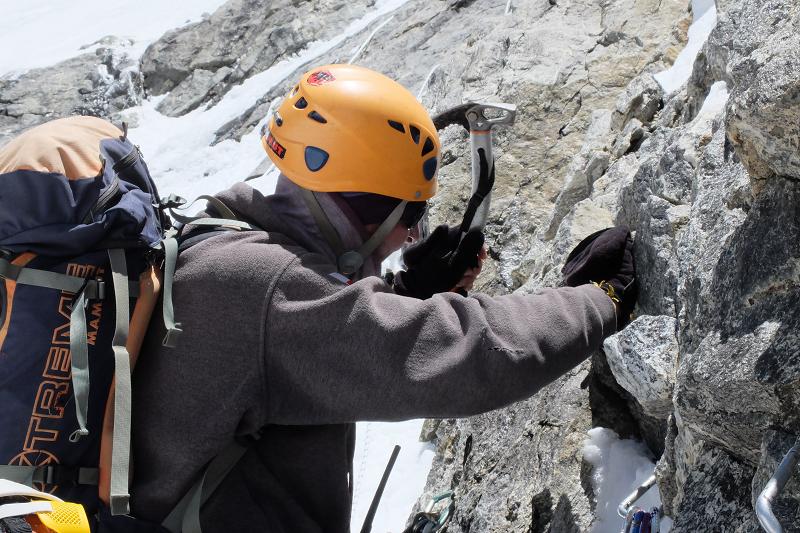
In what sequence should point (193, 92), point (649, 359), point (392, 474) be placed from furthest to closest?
point (193, 92)
point (392, 474)
point (649, 359)

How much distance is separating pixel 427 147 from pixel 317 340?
1.15 m

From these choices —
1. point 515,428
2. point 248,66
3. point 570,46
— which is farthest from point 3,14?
point 515,428

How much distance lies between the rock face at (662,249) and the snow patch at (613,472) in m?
A: 0.07

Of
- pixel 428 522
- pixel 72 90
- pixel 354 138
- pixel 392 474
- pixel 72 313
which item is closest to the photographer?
pixel 72 313

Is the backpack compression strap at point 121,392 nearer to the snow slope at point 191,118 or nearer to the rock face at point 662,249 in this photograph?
the rock face at point 662,249

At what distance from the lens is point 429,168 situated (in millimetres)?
3555

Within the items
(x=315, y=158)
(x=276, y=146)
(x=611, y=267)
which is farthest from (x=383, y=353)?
(x=611, y=267)

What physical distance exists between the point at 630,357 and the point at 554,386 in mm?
1118

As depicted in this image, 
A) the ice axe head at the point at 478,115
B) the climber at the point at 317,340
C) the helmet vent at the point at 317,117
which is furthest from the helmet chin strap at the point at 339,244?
the ice axe head at the point at 478,115

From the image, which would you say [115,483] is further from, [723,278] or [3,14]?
[3,14]

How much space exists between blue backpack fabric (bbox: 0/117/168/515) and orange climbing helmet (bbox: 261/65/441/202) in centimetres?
76

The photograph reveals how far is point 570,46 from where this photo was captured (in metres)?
10.5

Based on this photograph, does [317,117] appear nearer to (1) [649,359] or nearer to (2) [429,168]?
(2) [429,168]

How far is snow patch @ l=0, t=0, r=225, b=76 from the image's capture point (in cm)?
3344
